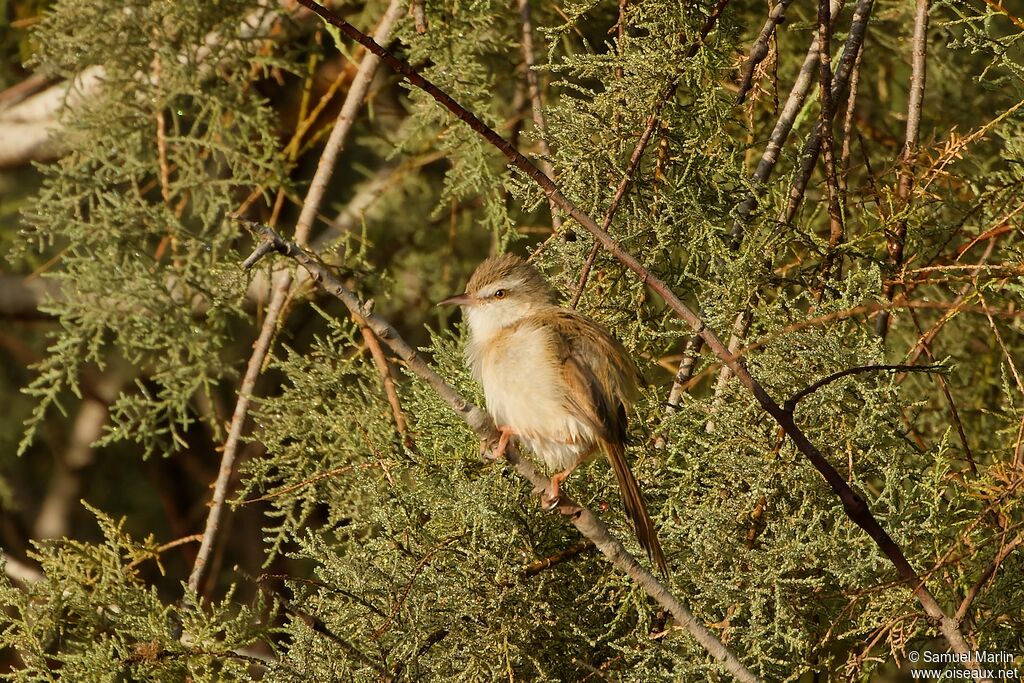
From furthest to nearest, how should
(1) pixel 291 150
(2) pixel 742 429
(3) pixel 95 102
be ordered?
(1) pixel 291 150, (3) pixel 95 102, (2) pixel 742 429

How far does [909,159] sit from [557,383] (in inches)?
37.8

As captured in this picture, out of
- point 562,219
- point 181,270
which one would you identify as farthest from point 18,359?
point 562,219

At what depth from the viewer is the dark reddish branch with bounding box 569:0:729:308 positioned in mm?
2479

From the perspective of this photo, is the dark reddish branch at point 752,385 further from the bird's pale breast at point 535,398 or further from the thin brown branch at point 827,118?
the bird's pale breast at point 535,398

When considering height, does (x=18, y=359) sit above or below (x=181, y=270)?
below

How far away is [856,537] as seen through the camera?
88.9 inches

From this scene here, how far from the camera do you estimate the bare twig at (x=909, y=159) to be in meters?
2.56

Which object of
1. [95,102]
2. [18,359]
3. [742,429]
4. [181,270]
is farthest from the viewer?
[18,359]

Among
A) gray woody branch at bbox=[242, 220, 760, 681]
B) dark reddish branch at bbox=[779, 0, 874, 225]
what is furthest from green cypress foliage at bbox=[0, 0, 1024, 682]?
gray woody branch at bbox=[242, 220, 760, 681]

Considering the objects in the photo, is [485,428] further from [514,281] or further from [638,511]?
[514,281]

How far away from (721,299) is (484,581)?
2.56 ft

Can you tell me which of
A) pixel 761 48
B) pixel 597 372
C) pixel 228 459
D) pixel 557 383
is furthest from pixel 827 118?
pixel 228 459

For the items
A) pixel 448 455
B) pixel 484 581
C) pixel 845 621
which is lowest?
pixel 845 621

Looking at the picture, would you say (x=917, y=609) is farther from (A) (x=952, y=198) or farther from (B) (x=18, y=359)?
(B) (x=18, y=359)
